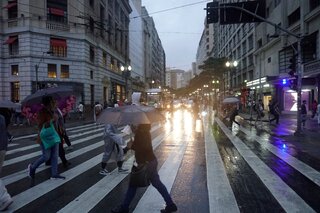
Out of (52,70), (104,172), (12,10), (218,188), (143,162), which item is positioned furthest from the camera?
(52,70)

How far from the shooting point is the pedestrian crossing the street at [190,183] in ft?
19.6

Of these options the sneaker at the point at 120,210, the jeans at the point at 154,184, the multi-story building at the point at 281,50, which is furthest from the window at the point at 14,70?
the jeans at the point at 154,184

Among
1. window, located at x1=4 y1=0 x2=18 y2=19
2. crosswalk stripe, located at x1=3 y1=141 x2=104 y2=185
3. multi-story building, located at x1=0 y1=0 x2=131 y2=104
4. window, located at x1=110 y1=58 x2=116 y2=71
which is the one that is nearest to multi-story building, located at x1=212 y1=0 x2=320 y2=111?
crosswalk stripe, located at x1=3 y1=141 x2=104 y2=185

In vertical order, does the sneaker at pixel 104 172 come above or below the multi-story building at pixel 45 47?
below

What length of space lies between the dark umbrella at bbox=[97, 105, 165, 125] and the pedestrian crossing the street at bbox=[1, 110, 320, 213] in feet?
4.62

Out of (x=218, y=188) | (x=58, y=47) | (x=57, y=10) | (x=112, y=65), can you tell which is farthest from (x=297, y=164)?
(x=112, y=65)

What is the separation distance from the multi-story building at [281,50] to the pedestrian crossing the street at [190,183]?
10.3 meters

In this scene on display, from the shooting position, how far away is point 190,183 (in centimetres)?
751

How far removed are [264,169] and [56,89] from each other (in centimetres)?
590

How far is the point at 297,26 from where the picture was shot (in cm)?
3422

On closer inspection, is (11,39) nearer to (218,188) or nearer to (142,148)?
(218,188)

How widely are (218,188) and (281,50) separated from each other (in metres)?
35.1

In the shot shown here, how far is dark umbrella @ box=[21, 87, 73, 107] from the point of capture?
8906 mm

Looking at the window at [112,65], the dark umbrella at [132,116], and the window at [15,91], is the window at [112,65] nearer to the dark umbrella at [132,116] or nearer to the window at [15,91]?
the window at [15,91]
